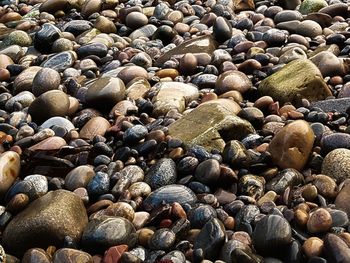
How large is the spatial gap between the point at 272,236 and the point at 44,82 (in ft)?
10.7

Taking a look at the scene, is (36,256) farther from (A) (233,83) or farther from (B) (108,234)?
(A) (233,83)

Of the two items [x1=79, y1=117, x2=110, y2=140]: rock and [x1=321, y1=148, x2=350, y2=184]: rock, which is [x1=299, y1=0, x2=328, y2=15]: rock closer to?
[x1=79, y1=117, x2=110, y2=140]: rock

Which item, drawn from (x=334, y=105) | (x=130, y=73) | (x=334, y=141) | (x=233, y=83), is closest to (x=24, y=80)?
(x=130, y=73)

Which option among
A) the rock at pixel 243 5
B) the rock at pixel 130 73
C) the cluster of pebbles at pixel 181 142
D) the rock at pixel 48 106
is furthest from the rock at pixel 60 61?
the rock at pixel 243 5

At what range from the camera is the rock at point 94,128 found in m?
4.82

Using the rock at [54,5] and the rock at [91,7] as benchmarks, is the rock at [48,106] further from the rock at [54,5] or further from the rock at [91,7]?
the rock at [54,5]

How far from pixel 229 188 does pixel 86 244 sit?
41.2 inches

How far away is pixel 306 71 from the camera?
5102mm

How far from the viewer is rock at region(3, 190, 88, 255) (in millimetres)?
3494

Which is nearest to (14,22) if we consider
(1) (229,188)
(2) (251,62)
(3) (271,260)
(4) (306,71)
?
(2) (251,62)

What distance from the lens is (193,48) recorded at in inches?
253

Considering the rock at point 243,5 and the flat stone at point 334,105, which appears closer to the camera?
the flat stone at point 334,105

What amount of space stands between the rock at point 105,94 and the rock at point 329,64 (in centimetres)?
187

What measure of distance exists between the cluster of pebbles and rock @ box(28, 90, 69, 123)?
0.04ft
